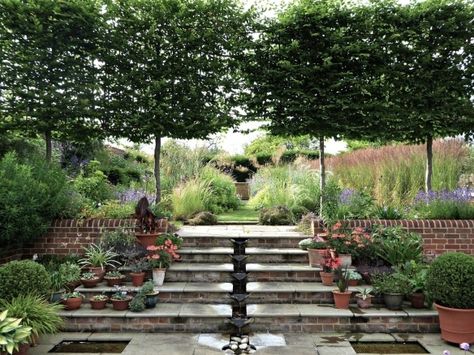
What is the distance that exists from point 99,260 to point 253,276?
226 centimetres

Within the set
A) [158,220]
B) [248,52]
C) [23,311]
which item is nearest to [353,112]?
[248,52]

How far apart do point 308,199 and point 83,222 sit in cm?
481

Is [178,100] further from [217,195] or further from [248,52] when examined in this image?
[217,195]

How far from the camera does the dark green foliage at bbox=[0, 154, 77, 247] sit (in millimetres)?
5801

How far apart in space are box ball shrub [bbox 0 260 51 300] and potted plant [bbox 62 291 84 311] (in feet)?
1.85

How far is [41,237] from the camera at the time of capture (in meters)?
6.95

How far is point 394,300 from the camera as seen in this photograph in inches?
218

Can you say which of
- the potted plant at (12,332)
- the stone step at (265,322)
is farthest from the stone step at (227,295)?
the potted plant at (12,332)

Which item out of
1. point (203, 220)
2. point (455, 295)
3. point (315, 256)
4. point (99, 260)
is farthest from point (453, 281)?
point (203, 220)

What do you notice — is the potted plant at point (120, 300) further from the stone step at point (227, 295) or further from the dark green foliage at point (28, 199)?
the dark green foliage at point (28, 199)

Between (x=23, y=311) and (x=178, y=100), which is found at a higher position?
(x=178, y=100)

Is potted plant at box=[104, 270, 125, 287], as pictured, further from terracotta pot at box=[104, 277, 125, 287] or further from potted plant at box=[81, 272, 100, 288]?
potted plant at box=[81, 272, 100, 288]

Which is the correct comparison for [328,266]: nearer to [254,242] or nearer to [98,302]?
[254,242]

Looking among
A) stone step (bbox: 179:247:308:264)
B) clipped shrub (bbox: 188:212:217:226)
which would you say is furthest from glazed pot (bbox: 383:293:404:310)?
clipped shrub (bbox: 188:212:217:226)
